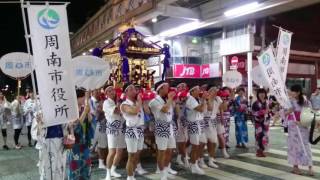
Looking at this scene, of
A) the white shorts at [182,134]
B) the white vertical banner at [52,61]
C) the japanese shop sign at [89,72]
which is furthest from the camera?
the white shorts at [182,134]

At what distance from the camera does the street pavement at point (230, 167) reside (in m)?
6.84

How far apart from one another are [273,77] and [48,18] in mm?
4355

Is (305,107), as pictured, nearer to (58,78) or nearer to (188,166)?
(188,166)

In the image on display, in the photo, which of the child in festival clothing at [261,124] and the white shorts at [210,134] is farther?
the child in festival clothing at [261,124]

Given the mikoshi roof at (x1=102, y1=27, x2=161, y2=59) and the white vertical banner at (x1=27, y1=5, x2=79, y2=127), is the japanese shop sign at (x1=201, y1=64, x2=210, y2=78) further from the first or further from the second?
the white vertical banner at (x1=27, y1=5, x2=79, y2=127)

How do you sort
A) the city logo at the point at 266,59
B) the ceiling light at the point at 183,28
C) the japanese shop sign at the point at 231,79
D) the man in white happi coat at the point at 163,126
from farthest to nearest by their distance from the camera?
the ceiling light at the point at 183,28 → the japanese shop sign at the point at 231,79 → the city logo at the point at 266,59 → the man in white happi coat at the point at 163,126

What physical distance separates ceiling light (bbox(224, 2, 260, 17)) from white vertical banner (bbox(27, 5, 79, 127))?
403 inches

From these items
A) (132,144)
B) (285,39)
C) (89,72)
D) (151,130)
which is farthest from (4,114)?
(285,39)

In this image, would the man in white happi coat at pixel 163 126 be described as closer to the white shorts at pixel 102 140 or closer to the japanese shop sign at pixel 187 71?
the white shorts at pixel 102 140

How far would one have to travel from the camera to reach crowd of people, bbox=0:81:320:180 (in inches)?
179

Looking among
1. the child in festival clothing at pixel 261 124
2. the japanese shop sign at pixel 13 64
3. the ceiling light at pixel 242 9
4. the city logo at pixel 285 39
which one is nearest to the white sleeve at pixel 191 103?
the city logo at pixel 285 39

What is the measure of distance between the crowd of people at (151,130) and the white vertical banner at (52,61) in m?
0.42

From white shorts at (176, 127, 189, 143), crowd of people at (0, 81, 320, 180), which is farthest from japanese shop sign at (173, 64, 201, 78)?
white shorts at (176, 127, 189, 143)

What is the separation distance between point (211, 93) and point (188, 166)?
1656mm
